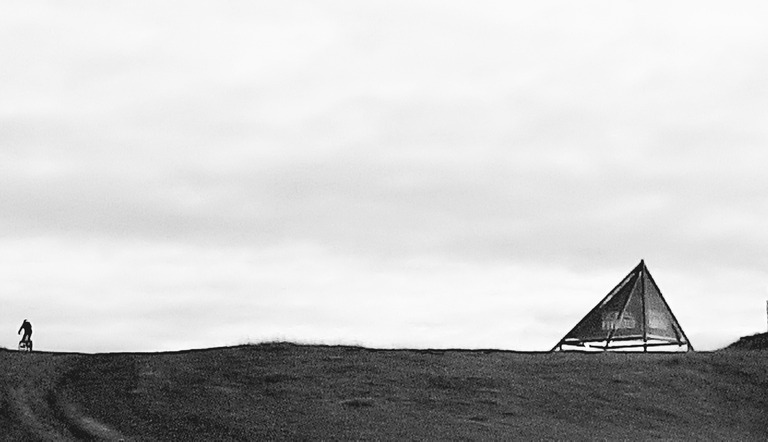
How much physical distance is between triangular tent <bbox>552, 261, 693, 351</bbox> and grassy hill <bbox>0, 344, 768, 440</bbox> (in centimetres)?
992

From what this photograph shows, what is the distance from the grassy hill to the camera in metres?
24.8

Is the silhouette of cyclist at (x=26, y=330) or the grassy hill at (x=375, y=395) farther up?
the silhouette of cyclist at (x=26, y=330)

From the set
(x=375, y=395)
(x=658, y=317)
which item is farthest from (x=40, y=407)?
(x=658, y=317)

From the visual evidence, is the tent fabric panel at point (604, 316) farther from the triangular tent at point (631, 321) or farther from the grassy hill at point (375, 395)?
the grassy hill at point (375, 395)

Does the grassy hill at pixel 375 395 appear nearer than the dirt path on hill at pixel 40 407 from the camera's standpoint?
No

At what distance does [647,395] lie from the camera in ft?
98.1

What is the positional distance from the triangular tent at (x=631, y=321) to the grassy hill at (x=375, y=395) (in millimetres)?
9916

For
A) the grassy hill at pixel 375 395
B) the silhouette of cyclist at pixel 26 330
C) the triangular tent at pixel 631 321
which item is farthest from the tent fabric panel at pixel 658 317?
the silhouette of cyclist at pixel 26 330

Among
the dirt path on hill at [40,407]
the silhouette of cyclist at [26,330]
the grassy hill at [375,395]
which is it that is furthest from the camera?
the silhouette of cyclist at [26,330]

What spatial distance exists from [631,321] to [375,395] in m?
19.5

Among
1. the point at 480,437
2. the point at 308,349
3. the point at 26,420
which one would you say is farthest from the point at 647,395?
the point at 26,420

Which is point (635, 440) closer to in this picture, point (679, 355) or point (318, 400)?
point (318, 400)

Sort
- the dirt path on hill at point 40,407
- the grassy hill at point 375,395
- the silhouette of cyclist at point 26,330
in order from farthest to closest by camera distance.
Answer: the silhouette of cyclist at point 26,330, the grassy hill at point 375,395, the dirt path on hill at point 40,407

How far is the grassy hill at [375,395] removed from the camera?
81.2 ft
